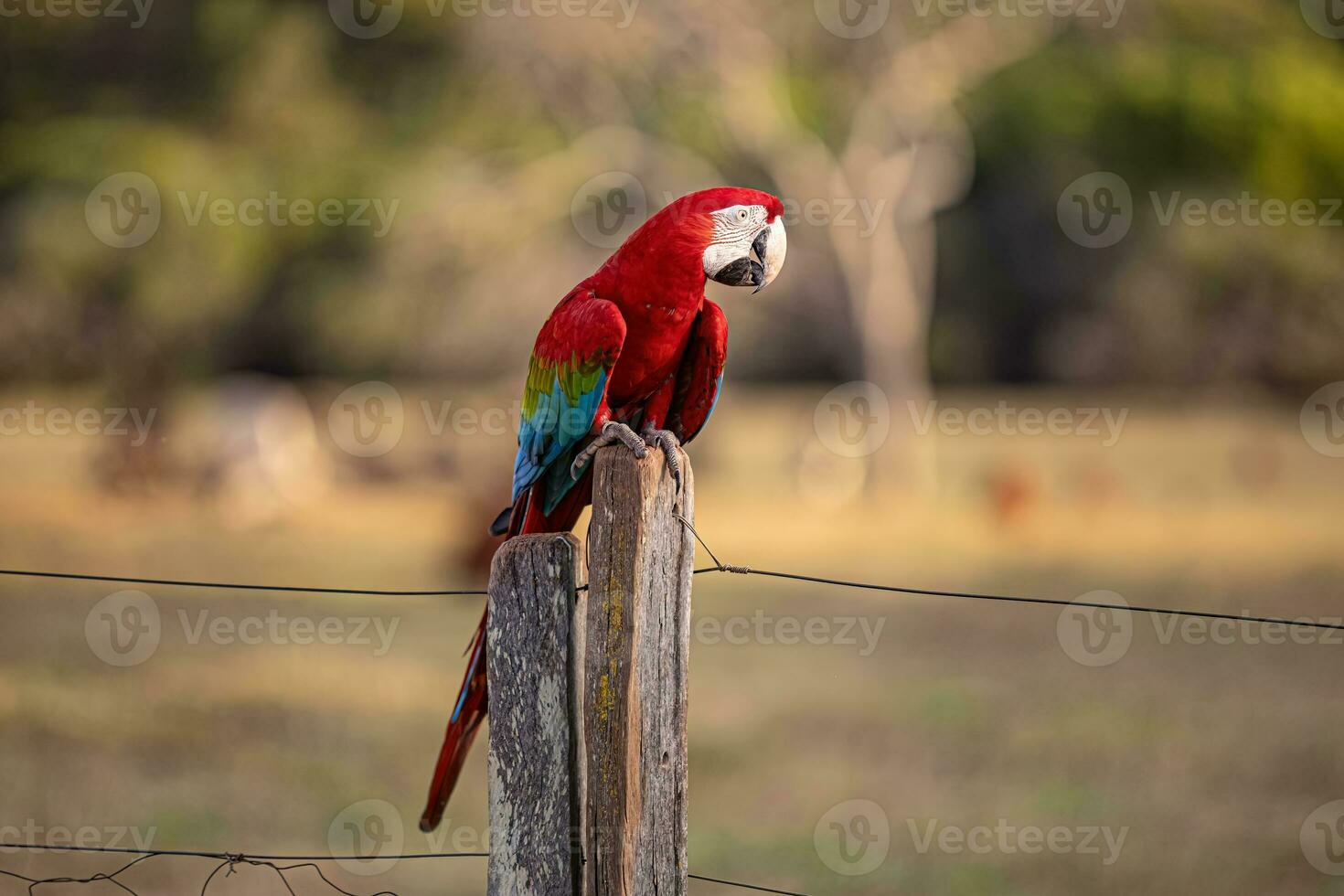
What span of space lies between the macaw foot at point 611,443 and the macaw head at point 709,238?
422 millimetres

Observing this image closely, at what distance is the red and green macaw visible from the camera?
2.70m

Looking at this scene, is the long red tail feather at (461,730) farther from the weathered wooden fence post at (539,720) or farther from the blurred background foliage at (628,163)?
the blurred background foliage at (628,163)

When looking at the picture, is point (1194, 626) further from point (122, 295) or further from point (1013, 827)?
point (122, 295)

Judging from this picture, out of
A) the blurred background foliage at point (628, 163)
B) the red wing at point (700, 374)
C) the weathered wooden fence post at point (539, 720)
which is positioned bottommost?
the weathered wooden fence post at point (539, 720)

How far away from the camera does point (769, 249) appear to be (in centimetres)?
276

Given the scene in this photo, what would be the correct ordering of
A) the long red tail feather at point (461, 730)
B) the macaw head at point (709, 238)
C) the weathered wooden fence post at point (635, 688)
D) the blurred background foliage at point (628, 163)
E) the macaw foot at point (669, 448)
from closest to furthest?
the weathered wooden fence post at point (635, 688)
the macaw foot at point (669, 448)
the long red tail feather at point (461, 730)
the macaw head at point (709, 238)
the blurred background foliage at point (628, 163)

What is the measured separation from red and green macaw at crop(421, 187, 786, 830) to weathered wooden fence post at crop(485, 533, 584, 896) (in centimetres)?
46

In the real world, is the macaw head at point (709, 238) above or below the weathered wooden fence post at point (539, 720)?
above

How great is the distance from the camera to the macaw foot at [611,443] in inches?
86.3

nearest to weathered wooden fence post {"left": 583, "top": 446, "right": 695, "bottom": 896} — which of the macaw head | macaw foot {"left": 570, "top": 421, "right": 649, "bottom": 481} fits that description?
macaw foot {"left": 570, "top": 421, "right": 649, "bottom": 481}

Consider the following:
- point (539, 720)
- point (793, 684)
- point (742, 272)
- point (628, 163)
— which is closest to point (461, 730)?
point (539, 720)

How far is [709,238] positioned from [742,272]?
→ 0.40 feet

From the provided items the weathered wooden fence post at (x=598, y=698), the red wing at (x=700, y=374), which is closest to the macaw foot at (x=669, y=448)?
the weathered wooden fence post at (x=598, y=698)

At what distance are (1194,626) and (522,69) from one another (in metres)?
9.92
